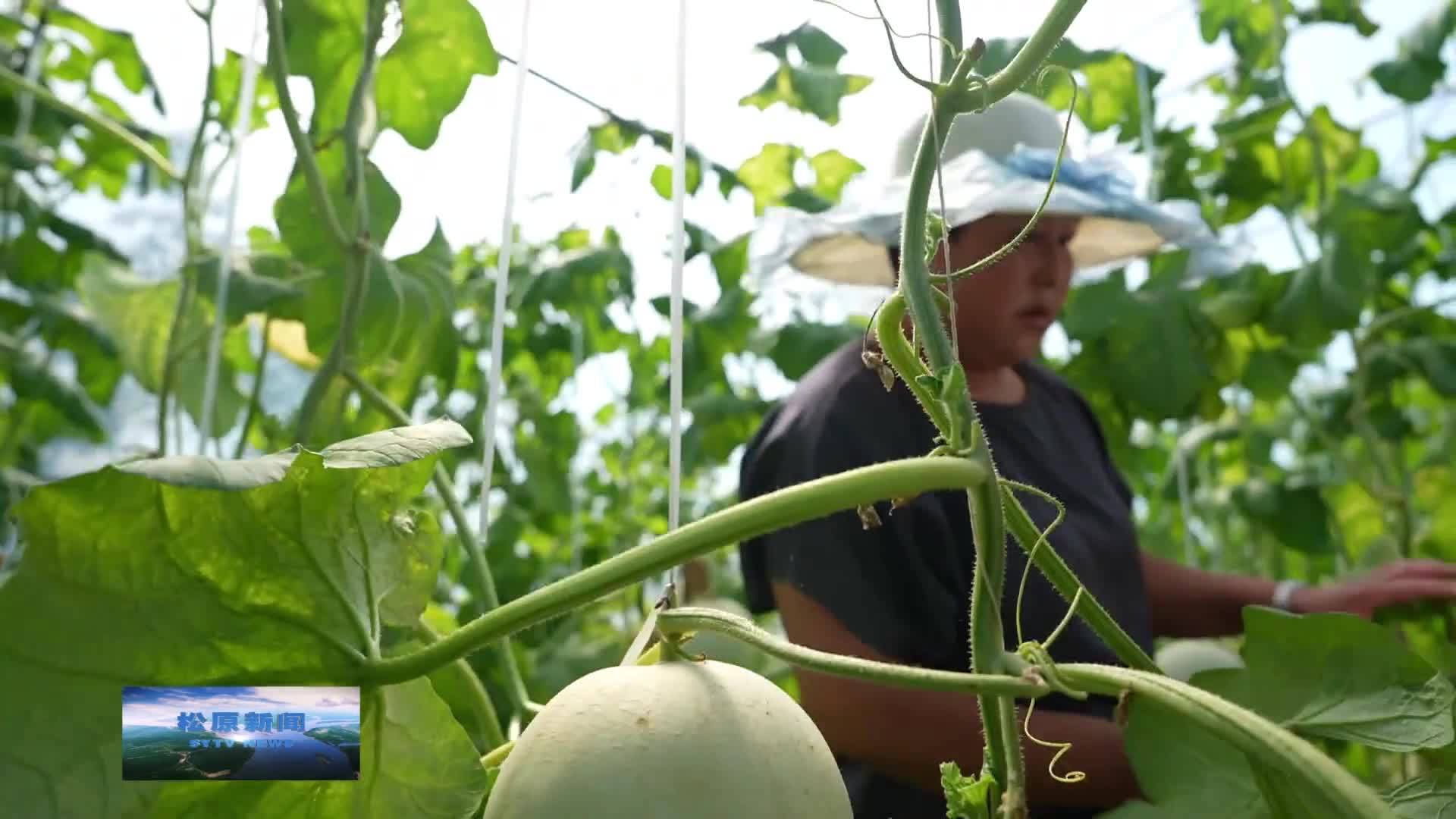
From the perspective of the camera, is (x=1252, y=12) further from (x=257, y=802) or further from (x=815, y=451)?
(x=257, y=802)

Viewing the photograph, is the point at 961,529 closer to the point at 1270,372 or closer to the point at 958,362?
the point at 958,362

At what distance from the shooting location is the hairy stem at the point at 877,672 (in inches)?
14.3

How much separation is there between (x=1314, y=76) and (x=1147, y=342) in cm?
124

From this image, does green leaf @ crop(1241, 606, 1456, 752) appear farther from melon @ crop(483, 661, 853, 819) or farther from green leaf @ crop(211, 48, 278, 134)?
green leaf @ crop(211, 48, 278, 134)

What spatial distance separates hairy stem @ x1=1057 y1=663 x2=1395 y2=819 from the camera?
0.31m

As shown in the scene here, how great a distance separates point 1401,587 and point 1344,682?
0.74 metres

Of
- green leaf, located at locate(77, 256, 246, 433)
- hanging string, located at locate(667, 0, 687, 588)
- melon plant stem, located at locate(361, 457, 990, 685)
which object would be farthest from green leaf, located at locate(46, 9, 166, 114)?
melon plant stem, located at locate(361, 457, 990, 685)

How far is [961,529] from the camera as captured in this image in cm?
107

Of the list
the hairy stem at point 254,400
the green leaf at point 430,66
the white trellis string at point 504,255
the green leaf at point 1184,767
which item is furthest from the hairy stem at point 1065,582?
the hairy stem at point 254,400

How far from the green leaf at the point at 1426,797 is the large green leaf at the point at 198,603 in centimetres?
32

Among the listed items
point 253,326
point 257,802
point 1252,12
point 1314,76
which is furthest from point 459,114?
point 1314,76

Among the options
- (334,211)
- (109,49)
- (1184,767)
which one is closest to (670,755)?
(1184,767)

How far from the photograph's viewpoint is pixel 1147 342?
1760 mm

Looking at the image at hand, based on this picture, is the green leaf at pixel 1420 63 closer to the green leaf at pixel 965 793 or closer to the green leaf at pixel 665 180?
the green leaf at pixel 665 180
